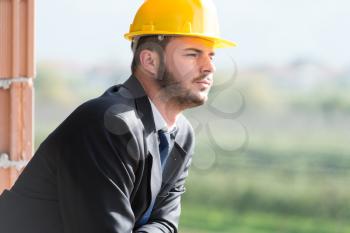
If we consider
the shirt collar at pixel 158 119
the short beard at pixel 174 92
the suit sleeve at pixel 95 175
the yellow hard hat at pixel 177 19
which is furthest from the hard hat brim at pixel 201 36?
the suit sleeve at pixel 95 175

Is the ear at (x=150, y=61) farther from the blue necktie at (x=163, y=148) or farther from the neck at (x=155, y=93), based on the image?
the blue necktie at (x=163, y=148)

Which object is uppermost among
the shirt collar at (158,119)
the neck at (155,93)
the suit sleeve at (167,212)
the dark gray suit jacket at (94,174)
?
the neck at (155,93)

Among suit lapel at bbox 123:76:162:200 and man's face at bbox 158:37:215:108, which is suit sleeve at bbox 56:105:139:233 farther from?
man's face at bbox 158:37:215:108

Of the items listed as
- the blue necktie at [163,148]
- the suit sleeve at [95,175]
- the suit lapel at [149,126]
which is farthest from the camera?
the blue necktie at [163,148]

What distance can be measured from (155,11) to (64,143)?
0.63 meters

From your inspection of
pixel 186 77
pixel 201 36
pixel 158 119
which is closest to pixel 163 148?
pixel 158 119

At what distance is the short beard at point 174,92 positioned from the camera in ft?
7.32

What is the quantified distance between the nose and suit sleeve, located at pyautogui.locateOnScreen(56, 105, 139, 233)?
14.0 inches

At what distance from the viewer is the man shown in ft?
6.54

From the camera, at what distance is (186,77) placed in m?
2.24

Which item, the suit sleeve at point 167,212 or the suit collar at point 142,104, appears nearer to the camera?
the suit collar at point 142,104

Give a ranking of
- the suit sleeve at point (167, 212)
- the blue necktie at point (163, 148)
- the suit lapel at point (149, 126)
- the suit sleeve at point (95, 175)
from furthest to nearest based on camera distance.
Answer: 1. the suit sleeve at point (167, 212)
2. the blue necktie at point (163, 148)
3. the suit lapel at point (149, 126)
4. the suit sleeve at point (95, 175)

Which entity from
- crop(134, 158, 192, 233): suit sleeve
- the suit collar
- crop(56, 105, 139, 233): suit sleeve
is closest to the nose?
the suit collar

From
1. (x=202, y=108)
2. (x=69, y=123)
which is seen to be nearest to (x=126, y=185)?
(x=69, y=123)
